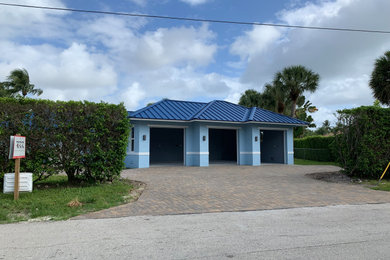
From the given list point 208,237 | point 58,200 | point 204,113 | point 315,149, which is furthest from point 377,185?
point 315,149

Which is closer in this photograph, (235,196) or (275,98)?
(235,196)

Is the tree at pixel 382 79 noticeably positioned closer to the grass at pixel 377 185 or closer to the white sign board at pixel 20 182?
the grass at pixel 377 185

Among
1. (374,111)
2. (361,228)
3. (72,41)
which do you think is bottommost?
(361,228)

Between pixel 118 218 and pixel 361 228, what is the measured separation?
4729mm

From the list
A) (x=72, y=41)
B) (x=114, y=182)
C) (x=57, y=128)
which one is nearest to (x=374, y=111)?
(x=114, y=182)

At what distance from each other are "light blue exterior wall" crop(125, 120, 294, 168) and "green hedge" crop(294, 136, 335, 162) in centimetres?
515

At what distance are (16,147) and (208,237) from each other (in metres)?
5.65

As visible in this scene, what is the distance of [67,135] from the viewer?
28.0ft

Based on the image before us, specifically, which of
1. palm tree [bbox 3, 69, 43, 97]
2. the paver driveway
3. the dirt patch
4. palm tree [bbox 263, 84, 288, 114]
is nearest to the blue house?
palm tree [bbox 263, 84, 288, 114]

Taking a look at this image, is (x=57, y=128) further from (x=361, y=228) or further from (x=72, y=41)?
(x=361, y=228)

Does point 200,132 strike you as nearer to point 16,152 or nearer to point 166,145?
point 166,145

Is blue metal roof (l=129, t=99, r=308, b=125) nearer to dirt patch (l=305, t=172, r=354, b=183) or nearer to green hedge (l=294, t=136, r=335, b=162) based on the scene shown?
green hedge (l=294, t=136, r=335, b=162)

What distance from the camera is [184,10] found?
11727 mm

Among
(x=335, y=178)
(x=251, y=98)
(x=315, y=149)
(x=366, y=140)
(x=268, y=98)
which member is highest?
(x=251, y=98)
